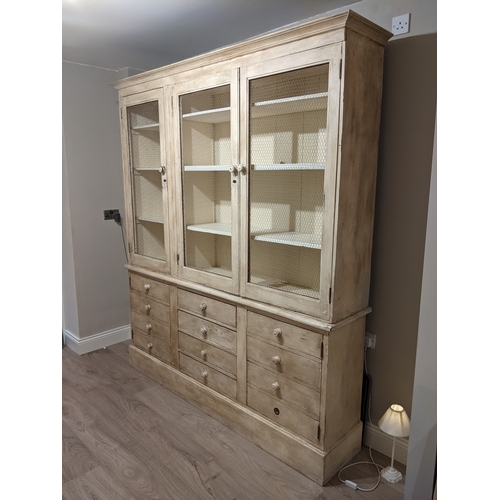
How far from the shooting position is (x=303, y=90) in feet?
5.95

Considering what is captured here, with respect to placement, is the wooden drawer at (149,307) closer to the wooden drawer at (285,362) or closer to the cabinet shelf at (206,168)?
the wooden drawer at (285,362)

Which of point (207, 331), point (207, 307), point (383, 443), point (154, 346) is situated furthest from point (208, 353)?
point (383, 443)

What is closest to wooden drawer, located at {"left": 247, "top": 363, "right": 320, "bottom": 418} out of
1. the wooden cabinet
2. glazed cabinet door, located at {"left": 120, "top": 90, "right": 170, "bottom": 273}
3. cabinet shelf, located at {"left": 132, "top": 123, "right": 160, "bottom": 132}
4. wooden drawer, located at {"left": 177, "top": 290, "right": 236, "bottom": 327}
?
the wooden cabinet

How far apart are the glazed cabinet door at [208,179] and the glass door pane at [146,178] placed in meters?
0.25

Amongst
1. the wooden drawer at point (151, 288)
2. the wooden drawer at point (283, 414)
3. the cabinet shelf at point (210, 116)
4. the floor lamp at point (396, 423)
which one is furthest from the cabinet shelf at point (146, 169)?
the floor lamp at point (396, 423)

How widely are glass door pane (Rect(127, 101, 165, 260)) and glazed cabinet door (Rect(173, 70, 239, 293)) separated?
247 millimetres

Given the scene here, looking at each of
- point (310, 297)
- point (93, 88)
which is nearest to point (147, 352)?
point (310, 297)

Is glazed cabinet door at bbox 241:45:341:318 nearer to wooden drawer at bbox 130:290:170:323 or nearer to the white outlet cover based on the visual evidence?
the white outlet cover

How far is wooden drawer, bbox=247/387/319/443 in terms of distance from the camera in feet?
6.38

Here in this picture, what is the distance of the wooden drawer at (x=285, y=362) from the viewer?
1.90 m

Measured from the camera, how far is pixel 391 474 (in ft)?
6.44

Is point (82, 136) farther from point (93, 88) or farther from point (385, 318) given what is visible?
point (385, 318)
